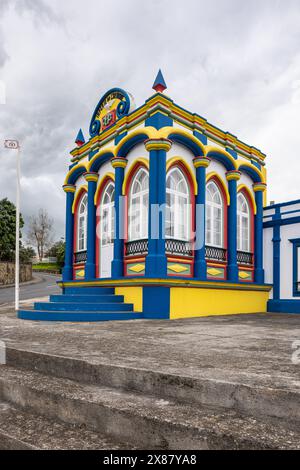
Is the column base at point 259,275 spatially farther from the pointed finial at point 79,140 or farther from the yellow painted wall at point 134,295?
the pointed finial at point 79,140

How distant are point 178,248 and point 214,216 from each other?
227 centimetres

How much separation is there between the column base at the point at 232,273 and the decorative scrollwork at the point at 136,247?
3145 mm

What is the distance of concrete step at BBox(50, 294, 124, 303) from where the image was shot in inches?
366

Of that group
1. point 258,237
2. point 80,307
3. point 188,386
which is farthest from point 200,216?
point 188,386

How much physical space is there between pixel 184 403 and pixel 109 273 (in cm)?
869

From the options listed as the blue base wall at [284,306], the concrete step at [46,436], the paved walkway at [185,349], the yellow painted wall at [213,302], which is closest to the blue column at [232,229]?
the yellow painted wall at [213,302]

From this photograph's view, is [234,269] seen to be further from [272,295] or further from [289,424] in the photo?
[289,424]

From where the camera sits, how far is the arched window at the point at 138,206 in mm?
10319

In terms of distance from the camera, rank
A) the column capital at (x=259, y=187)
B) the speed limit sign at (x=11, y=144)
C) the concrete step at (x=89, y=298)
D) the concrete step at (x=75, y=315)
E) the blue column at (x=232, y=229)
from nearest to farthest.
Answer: the concrete step at (x=75, y=315)
the concrete step at (x=89, y=298)
the speed limit sign at (x=11, y=144)
the blue column at (x=232, y=229)
the column capital at (x=259, y=187)

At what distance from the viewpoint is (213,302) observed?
1059cm

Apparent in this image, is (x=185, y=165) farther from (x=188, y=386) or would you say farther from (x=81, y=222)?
(x=188, y=386)

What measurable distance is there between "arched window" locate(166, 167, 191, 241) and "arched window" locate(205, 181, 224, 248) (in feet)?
3.59

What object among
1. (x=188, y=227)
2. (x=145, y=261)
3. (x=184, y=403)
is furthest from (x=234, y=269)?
(x=184, y=403)

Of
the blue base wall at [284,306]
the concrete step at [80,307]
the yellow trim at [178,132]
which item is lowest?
the blue base wall at [284,306]
